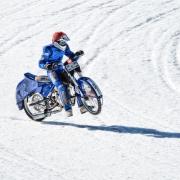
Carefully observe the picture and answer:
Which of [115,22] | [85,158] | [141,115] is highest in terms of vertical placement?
[115,22]

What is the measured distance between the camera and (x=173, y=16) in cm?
2153

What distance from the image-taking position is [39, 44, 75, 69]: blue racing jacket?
12.2 m

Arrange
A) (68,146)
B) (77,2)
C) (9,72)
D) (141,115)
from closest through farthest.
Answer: (68,146)
(141,115)
(9,72)
(77,2)

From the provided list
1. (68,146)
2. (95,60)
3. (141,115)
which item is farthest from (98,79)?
(68,146)

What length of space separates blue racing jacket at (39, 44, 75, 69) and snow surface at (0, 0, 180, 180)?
4.53 feet

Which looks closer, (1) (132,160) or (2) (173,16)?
(1) (132,160)

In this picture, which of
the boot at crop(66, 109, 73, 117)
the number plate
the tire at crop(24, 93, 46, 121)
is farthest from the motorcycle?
the number plate

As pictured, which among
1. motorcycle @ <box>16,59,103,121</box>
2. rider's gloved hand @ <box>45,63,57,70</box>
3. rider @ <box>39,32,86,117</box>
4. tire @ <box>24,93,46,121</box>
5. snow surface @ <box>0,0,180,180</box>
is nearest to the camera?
snow surface @ <box>0,0,180,180</box>

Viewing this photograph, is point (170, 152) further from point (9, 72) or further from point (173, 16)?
point (173, 16)

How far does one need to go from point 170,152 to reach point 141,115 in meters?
2.32

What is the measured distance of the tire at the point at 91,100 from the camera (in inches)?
468

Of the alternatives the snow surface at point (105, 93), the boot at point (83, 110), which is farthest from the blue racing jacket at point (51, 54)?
the snow surface at point (105, 93)

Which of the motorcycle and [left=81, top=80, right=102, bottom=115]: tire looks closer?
[left=81, top=80, right=102, bottom=115]: tire

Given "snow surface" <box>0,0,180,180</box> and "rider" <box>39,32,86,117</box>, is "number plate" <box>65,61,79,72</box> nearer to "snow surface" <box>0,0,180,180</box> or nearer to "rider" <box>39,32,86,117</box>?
"rider" <box>39,32,86,117</box>
